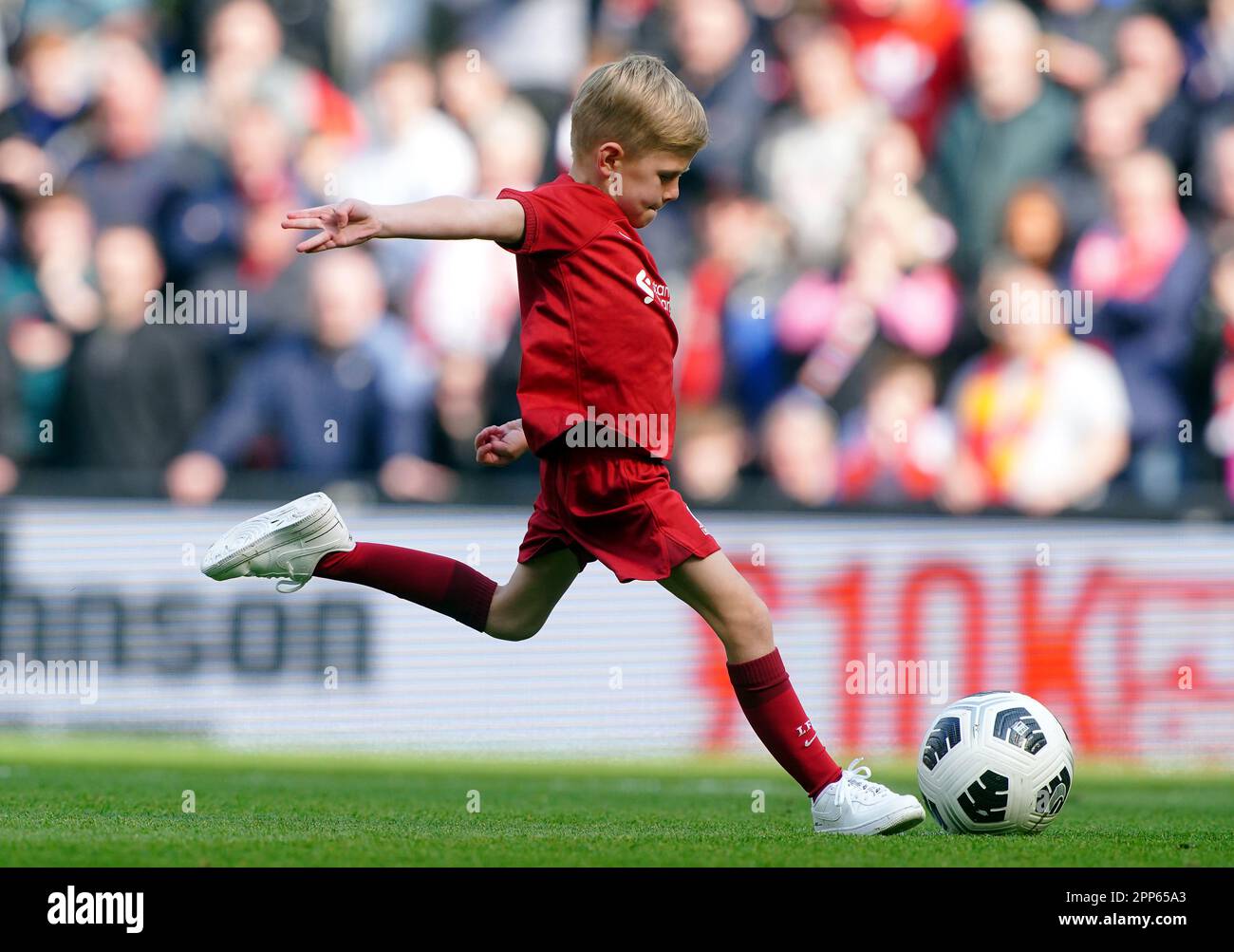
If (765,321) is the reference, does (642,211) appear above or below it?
below

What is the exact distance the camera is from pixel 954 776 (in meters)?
4.98

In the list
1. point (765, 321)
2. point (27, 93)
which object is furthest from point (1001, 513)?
point (27, 93)

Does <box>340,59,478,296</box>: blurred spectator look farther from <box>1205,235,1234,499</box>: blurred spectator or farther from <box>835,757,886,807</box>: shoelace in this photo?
<box>835,757,886,807</box>: shoelace

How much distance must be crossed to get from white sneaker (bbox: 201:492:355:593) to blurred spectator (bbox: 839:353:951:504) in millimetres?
4461

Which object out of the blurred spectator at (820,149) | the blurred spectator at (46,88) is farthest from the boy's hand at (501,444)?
the blurred spectator at (46,88)

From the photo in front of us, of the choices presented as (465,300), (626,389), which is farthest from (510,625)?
(465,300)

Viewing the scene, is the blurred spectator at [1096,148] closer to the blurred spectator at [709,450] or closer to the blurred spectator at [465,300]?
the blurred spectator at [709,450]

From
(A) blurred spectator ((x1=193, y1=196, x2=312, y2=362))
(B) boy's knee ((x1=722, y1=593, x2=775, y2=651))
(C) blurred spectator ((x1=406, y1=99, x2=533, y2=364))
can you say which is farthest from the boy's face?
(A) blurred spectator ((x1=193, y1=196, x2=312, y2=362))

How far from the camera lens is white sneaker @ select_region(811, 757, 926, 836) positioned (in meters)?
4.77

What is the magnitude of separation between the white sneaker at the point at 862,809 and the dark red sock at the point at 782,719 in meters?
0.05

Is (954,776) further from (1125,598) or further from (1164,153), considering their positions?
(1164,153)

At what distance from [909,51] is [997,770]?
20.2 ft

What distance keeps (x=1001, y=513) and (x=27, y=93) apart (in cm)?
567

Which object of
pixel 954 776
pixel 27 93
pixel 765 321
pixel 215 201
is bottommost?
pixel 954 776
